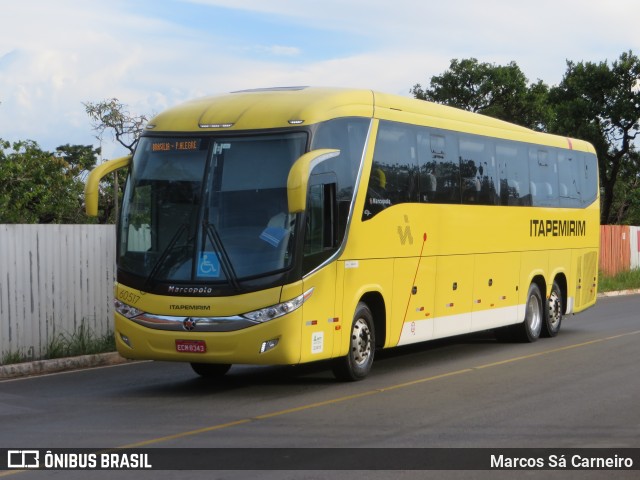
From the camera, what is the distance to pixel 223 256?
11875mm

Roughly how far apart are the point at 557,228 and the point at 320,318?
8863mm

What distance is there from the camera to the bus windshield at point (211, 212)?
468 inches

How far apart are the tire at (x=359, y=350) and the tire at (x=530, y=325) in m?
5.84

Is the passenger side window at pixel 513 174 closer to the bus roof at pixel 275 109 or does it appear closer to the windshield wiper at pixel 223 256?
the bus roof at pixel 275 109

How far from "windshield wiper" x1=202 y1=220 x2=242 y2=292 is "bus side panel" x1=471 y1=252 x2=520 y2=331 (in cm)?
594

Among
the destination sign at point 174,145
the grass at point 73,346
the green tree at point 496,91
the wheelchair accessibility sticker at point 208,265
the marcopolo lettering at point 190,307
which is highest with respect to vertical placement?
the green tree at point 496,91

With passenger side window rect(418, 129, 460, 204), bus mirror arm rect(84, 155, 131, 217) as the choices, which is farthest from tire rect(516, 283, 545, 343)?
Answer: bus mirror arm rect(84, 155, 131, 217)

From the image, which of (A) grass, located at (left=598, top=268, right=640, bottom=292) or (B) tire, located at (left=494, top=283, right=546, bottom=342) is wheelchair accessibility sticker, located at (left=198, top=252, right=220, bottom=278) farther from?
(A) grass, located at (left=598, top=268, right=640, bottom=292)

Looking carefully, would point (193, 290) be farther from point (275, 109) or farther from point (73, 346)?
point (73, 346)

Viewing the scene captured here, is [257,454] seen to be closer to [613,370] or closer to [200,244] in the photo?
[200,244]

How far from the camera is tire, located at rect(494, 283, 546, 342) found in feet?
61.4

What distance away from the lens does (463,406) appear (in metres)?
11.2

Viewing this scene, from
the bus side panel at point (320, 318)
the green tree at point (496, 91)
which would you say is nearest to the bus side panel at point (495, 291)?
the bus side panel at point (320, 318)

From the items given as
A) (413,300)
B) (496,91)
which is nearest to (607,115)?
(496,91)
